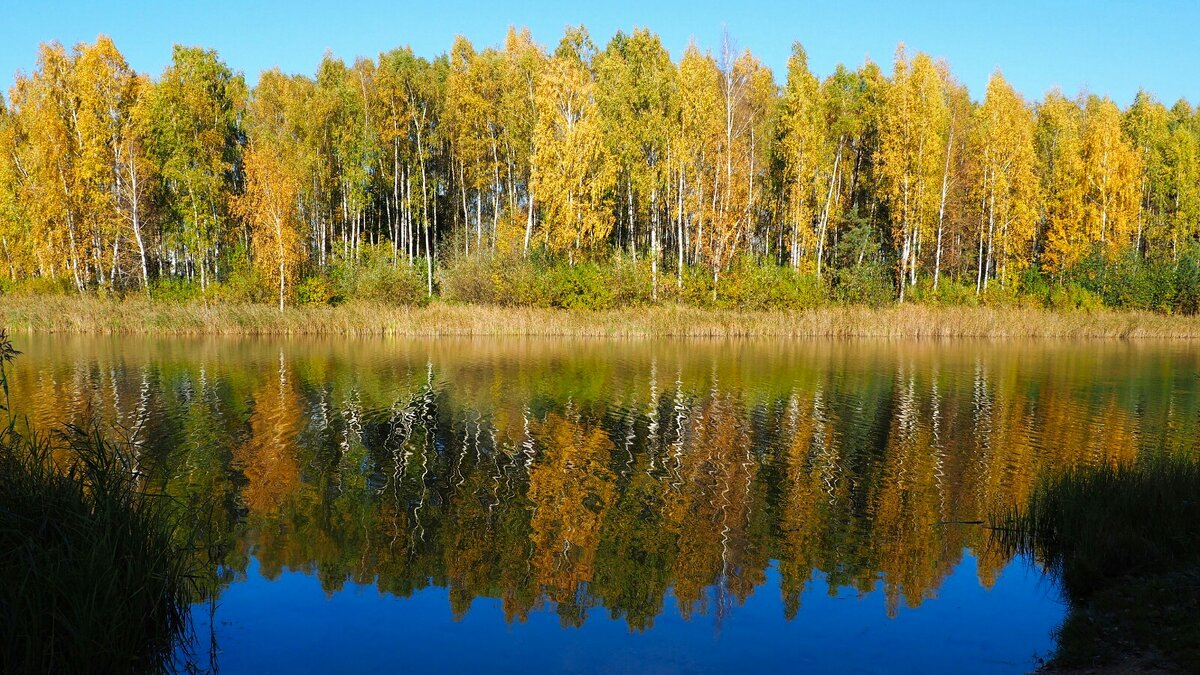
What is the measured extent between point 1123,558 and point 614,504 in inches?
233

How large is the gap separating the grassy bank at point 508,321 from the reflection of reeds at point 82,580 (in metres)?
33.5

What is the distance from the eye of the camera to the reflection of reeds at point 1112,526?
8.15m

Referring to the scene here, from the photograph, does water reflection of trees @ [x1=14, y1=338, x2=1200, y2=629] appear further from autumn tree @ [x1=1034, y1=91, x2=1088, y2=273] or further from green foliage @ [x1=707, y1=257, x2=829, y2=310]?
autumn tree @ [x1=1034, y1=91, x2=1088, y2=273]

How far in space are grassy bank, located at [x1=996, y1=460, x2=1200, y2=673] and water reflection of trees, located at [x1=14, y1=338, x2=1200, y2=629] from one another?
2.65 ft

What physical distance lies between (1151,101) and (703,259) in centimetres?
4639

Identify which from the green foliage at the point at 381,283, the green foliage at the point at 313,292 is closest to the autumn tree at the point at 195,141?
the green foliage at the point at 313,292

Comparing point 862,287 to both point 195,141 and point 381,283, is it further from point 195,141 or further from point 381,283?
point 195,141

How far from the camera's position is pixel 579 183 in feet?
139

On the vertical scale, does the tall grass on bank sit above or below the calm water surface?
above

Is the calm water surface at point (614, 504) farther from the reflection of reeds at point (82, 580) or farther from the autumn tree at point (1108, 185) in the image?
the autumn tree at point (1108, 185)

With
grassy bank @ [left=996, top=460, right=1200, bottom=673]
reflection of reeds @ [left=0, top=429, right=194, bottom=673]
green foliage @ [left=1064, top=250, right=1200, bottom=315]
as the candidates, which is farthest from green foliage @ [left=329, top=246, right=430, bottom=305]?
reflection of reeds @ [left=0, top=429, right=194, bottom=673]

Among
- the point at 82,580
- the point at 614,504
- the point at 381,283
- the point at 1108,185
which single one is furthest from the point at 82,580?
the point at 1108,185

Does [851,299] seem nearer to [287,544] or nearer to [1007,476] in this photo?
[1007,476]

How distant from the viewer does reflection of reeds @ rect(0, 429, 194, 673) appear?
18.5ft
